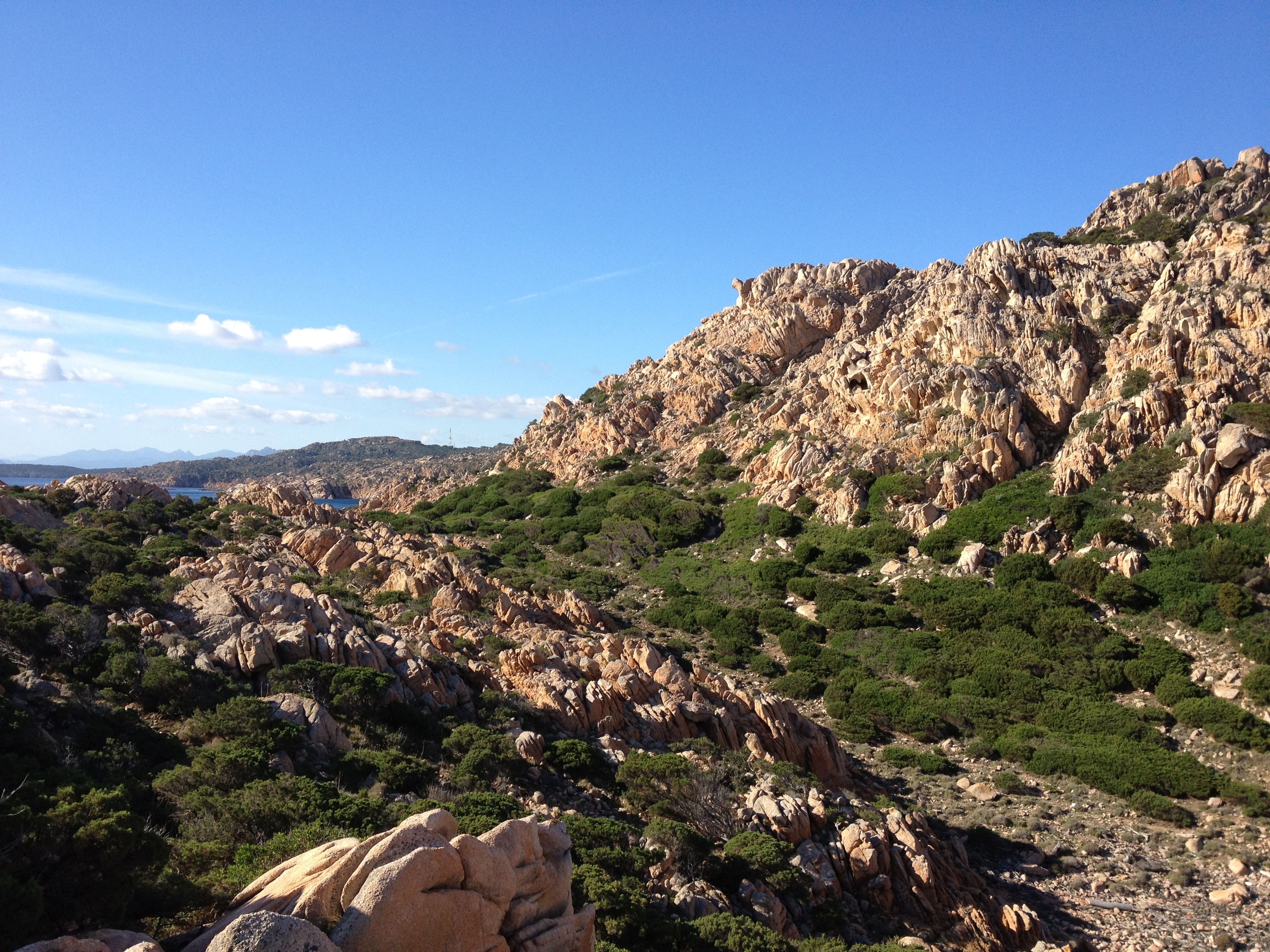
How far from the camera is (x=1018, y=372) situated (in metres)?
44.1

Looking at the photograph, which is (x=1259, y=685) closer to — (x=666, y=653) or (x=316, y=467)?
(x=666, y=653)

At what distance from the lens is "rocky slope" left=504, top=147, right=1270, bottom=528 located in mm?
37625

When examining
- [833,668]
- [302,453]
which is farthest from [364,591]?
[302,453]

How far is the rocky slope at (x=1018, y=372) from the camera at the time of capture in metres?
37.6

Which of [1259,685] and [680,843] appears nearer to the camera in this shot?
[680,843]

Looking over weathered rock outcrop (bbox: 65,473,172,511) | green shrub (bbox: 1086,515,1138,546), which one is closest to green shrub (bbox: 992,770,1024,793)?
green shrub (bbox: 1086,515,1138,546)

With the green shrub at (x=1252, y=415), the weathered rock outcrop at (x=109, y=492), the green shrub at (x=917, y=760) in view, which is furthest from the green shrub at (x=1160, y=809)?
the weathered rock outcrop at (x=109, y=492)

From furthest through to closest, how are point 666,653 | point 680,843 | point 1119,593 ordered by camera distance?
1. point 1119,593
2. point 666,653
3. point 680,843

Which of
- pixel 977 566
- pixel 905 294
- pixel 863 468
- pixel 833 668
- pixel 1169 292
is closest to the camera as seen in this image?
pixel 833 668

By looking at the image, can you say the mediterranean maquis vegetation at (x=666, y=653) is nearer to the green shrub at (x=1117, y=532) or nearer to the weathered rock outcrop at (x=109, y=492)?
the green shrub at (x=1117, y=532)

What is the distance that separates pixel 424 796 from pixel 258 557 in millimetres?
21415

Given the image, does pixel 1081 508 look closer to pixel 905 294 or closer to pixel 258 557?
pixel 905 294

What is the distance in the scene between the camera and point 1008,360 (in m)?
44.9

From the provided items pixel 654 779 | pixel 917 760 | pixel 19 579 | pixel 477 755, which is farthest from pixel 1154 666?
pixel 19 579
